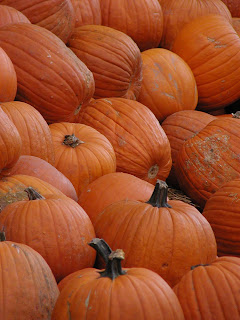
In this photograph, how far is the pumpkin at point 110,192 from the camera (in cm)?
279

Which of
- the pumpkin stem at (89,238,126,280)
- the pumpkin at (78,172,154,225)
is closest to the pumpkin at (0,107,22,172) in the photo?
the pumpkin at (78,172,154,225)

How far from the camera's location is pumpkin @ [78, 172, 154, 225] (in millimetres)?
2787

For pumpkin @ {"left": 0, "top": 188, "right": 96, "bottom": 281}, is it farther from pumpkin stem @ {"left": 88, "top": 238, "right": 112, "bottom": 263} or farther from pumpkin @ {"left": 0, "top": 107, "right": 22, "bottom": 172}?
pumpkin stem @ {"left": 88, "top": 238, "right": 112, "bottom": 263}

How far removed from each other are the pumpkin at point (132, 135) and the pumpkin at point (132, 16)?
1.04 m

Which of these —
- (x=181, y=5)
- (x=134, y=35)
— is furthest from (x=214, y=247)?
(x=181, y=5)

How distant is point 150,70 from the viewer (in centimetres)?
448

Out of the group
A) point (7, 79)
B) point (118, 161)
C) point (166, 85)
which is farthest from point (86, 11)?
point (7, 79)

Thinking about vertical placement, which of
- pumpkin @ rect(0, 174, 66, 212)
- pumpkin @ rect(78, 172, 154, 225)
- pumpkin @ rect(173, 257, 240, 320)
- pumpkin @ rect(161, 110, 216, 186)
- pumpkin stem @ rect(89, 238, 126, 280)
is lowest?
pumpkin @ rect(161, 110, 216, 186)

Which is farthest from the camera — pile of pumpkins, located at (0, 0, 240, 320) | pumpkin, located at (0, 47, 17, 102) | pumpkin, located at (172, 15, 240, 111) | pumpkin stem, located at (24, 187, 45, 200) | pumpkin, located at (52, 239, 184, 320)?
pumpkin, located at (172, 15, 240, 111)

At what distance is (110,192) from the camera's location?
2824 millimetres

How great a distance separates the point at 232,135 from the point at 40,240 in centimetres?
182

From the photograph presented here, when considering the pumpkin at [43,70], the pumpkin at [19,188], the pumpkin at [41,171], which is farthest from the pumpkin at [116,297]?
the pumpkin at [43,70]

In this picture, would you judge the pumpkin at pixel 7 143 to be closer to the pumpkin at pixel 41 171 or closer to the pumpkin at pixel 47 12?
the pumpkin at pixel 41 171

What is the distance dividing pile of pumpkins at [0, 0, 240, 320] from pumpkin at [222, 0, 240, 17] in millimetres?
11
